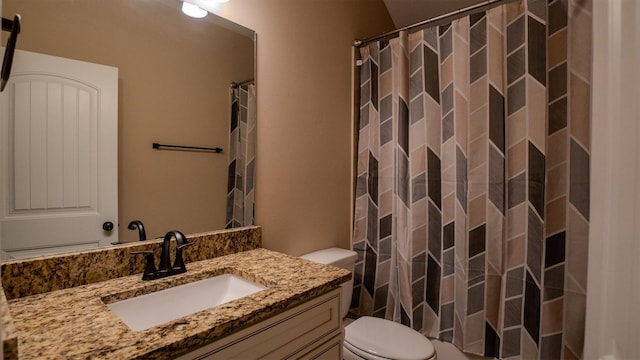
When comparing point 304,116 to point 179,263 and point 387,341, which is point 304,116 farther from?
point 387,341

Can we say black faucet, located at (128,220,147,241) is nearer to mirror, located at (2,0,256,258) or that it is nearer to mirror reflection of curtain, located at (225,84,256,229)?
mirror, located at (2,0,256,258)

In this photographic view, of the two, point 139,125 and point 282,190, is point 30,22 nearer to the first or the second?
point 139,125

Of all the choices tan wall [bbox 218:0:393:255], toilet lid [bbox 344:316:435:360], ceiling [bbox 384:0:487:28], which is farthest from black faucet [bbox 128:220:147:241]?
ceiling [bbox 384:0:487:28]

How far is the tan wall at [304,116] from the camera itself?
1.54 m

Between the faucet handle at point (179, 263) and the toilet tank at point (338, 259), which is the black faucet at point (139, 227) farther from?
the toilet tank at point (338, 259)

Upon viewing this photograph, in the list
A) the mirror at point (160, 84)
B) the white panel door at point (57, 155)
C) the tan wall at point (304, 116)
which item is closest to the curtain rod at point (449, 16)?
the tan wall at point (304, 116)

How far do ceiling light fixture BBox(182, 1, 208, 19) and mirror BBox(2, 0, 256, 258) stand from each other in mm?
23

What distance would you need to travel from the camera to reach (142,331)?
26.8 inches

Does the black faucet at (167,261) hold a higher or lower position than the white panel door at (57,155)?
lower

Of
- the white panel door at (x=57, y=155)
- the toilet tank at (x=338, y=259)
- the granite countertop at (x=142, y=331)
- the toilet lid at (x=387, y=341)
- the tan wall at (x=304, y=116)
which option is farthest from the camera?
the toilet tank at (x=338, y=259)

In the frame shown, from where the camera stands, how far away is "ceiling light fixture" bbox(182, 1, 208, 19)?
1240mm

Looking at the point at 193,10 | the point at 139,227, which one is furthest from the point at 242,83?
the point at 139,227

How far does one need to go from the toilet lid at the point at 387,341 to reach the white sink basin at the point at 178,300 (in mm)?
688

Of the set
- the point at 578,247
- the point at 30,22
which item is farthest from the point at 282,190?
the point at 578,247
